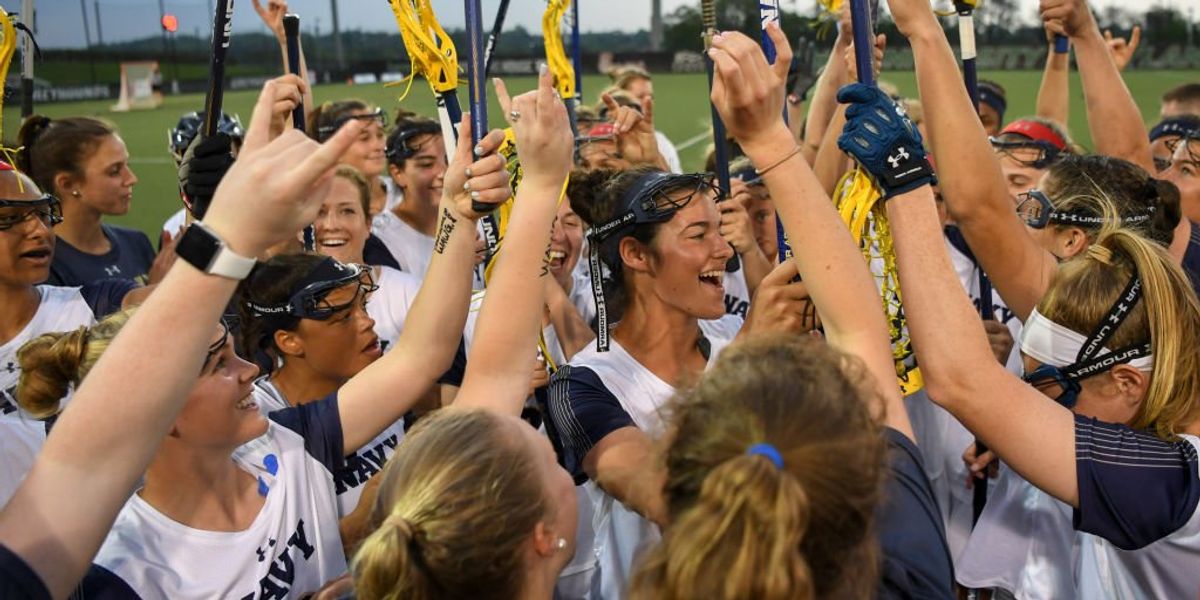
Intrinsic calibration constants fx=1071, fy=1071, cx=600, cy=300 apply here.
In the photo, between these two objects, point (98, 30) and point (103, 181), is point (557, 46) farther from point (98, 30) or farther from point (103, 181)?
point (98, 30)

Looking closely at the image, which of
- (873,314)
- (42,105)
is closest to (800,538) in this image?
(873,314)

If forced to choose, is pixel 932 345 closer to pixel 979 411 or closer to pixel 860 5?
pixel 979 411

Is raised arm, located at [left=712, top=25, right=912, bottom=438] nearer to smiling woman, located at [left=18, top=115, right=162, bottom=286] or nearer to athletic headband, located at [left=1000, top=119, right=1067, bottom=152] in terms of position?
athletic headband, located at [left=1000, top=119, right=1067, bottom=152]

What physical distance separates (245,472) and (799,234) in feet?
5.32

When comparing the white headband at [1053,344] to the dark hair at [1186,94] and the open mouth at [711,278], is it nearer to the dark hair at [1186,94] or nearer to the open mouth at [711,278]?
the open mouth at [711,278]

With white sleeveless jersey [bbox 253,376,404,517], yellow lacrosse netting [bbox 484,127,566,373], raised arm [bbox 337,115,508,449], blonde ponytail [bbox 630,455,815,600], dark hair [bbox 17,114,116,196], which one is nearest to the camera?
blonde ponytail [bbox 630,455,815,600]

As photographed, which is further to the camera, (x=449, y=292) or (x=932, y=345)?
(x=449, y=292)

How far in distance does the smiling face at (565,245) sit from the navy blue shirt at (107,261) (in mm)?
2486

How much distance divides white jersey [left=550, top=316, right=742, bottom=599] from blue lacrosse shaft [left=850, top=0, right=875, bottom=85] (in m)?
0.93

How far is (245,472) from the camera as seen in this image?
114 inches

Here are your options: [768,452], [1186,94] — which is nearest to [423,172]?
[768,452]

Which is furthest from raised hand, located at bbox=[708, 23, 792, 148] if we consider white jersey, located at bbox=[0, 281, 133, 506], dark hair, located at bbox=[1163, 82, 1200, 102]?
dark hair, located at bbox=[1163, 82, 1200, 102]

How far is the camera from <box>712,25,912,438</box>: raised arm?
2.33 m

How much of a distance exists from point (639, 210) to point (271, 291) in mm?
1371
